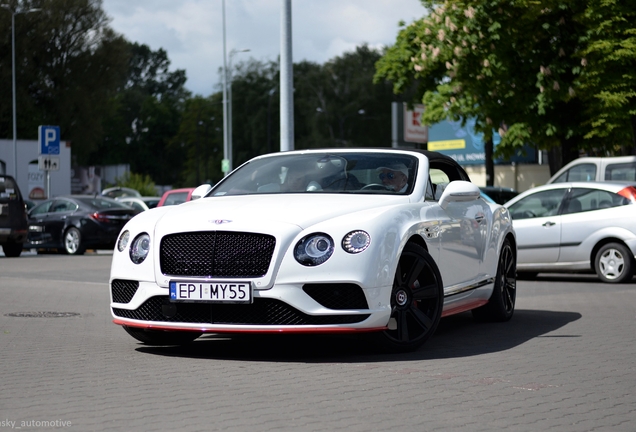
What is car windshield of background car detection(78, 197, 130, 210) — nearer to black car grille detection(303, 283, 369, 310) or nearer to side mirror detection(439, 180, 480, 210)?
side mirror detection(439, 180, 480, 210)

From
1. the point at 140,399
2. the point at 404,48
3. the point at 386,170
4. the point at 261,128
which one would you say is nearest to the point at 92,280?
the point at 386,170

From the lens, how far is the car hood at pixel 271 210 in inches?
281

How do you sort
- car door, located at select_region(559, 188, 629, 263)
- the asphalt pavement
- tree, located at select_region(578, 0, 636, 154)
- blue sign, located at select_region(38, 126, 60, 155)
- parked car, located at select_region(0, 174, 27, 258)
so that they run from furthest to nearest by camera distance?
1. blue sign, located at select_region(38, 126, 60, 155)
2. parked car, located at select_region(0, 174, 27, 258)
3. tree, located at select_region(578, 0, 636, 154)
4. car door, located at select_region(559, 188, 629, 263)
5. the asphalt pavement

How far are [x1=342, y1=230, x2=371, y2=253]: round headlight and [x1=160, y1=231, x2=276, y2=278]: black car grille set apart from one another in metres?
0.47

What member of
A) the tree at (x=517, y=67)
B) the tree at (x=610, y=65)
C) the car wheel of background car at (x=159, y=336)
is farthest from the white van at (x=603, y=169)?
the car wheel of background car at (x=159, y=336)

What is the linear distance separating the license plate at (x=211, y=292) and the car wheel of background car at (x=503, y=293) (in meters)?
3.36

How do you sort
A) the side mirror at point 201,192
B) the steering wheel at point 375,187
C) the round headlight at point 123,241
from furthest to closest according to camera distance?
the side mirror at point 201,192 → the steering wheel at point 375,187 → the round headlight at point 123,241

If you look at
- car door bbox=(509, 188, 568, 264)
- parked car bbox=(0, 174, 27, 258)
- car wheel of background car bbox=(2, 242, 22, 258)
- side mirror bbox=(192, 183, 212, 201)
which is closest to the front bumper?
side mirror bbox=(192, 183, 212, 201)

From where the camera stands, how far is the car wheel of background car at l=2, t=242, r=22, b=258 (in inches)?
963

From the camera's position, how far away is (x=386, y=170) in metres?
8.39

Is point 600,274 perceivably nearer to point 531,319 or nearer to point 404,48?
point 531,319

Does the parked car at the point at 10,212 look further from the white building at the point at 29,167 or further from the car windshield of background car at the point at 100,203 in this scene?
the white building at the point at 29,167

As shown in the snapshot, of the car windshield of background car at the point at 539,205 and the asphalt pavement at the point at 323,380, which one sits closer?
the asphalt pavement at the point at 323,380

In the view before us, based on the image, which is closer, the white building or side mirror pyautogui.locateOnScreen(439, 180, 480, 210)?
side mirror pyautogui.locateOnScreen(439, 180, 480, 210)
